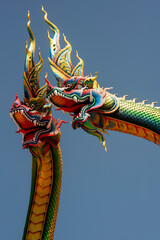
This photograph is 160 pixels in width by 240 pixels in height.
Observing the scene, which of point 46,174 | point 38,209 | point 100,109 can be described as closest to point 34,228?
point 38,209

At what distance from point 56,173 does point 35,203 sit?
2.53 ft

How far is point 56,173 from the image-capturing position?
44.1 feet

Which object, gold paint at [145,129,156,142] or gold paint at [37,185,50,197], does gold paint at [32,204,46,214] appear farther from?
gold paint at [145,129,156,142]

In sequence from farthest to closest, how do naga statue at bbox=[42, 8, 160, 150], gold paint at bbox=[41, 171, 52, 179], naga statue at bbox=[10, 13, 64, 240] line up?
1. gold paint at bbox=[41, 171, 52, 179]
2. naga statue at bbox=[10, 13, 64, 240]
3. naga statue at bbox=[42, 8, 160, 150]

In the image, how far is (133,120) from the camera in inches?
474

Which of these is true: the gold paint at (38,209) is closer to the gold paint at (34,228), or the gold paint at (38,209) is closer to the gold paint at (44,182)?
the gold paint at (34,228)

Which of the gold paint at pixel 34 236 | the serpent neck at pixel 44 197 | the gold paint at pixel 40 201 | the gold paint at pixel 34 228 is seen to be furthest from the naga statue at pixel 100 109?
the gold paint at pixel 34 236

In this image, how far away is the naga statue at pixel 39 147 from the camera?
12.6 m

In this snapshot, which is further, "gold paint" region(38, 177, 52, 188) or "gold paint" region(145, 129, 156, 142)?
"gold paint" region(38, 177, 52, 188)

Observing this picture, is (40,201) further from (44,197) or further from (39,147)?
(39,147)

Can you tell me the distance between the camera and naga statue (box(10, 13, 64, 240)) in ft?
41.5

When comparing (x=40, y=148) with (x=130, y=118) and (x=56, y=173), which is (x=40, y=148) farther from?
(x=130, y=118)

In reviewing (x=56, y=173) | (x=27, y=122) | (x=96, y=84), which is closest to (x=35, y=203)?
(x=56, y=173)

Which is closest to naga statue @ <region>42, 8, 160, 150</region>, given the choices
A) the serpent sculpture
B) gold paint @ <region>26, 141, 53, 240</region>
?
the serpent sculpture
